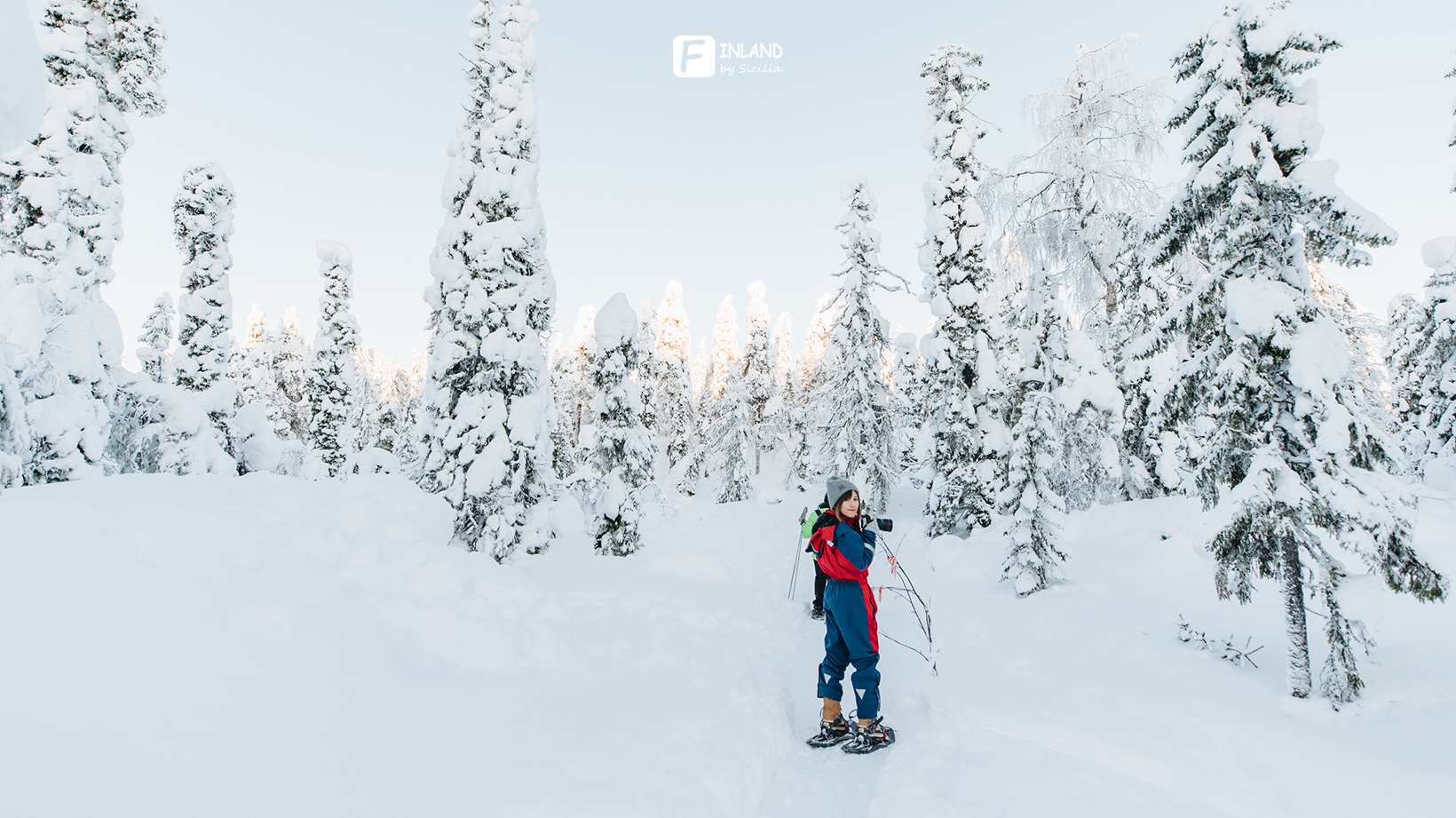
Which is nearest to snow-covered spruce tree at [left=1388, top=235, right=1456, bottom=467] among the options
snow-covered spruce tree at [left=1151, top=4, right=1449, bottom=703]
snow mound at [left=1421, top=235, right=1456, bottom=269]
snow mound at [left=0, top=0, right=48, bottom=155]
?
snow mound at [left=1421, top=235, right=1456, bottom=269]

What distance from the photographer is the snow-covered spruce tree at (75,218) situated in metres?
11.4

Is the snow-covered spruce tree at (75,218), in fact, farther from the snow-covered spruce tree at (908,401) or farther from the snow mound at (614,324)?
the snow-covered spruce tree at (908,401)

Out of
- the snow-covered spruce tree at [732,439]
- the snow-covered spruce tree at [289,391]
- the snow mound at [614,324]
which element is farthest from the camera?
the snow-covered spruce tree at [289,391]

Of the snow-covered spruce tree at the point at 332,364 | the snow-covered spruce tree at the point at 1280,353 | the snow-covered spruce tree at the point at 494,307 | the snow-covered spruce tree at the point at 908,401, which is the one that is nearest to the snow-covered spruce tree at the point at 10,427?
the snow-covered spruce tree at the point at 494,307

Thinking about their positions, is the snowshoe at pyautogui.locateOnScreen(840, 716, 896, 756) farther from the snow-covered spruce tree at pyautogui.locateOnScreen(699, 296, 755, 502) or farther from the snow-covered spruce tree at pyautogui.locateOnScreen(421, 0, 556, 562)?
the snow-covered spruce tree at pyautogui.locateOnScreen(699, 296, 755, 502)

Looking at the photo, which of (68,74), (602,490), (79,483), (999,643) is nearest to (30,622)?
(79,483)

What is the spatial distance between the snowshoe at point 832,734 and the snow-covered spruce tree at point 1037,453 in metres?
6.02

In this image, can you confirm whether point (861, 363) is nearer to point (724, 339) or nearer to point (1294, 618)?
point (1294, 618)

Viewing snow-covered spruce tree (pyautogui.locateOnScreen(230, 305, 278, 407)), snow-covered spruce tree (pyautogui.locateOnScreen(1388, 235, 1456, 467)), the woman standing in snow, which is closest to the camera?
the woman standing in snow

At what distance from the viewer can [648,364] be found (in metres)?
32.9

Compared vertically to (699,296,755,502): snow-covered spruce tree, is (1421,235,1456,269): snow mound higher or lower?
higher

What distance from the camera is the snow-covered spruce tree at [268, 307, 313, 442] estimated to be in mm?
37281

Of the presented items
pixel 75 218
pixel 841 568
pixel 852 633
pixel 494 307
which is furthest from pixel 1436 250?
pixel 75 218

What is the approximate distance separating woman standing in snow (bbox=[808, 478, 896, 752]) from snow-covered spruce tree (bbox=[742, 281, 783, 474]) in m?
27.9
